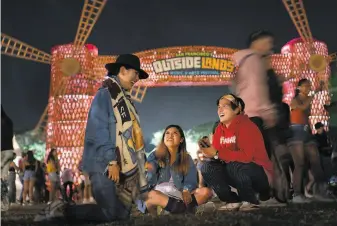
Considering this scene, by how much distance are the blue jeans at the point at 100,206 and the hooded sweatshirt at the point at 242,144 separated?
896 mm

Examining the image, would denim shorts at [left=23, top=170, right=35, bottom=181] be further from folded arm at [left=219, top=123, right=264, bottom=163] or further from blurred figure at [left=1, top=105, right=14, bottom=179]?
folded arm at [left=219, top=123, right=264, bottom=163]

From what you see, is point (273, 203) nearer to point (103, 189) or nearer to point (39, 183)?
point (103, 189)

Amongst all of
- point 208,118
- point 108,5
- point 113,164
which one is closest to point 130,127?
point 113,164

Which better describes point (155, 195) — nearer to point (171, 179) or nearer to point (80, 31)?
point (171, 179)

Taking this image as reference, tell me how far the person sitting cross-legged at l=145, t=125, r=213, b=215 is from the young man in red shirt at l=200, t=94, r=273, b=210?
0.15 m

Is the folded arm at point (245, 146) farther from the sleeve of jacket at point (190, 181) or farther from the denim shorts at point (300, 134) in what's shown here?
the denim shorts at point (300, 134)

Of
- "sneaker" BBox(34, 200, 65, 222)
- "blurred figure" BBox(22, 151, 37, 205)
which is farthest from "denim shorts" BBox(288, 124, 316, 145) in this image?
"blurred figure" BBox(22, 151, 37, 205)

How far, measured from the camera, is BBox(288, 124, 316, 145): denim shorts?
4340mm

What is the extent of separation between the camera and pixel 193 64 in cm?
1445

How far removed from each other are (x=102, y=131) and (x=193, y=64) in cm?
1160

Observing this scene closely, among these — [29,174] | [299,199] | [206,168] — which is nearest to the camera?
[206,168]

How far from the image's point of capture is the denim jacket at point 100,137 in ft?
9.75

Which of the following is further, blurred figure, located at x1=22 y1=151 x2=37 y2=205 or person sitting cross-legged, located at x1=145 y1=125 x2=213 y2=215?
blurred figure, located at x1=22 y1=151 x2=37 y2=205

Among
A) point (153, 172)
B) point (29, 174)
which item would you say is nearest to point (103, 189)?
point (153, 172)
